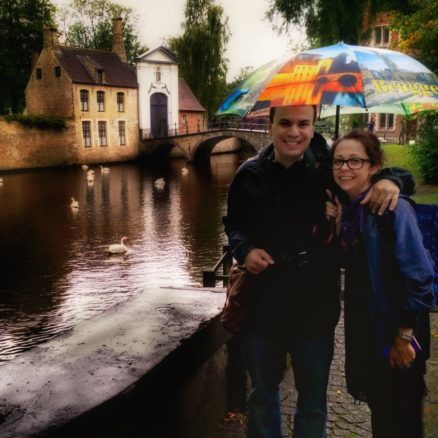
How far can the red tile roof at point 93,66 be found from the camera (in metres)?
33.4

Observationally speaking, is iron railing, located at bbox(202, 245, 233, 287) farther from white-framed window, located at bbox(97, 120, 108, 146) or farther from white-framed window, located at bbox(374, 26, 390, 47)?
white-framed window, located at bbox(374, 26, 390, 47)

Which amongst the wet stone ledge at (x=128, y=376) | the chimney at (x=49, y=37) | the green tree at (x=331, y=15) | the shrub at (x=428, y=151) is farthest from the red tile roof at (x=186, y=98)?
the wet stone ledge at (x=128, y=376)

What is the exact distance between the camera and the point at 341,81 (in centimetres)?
234

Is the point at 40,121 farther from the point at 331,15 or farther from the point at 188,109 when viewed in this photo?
the point at 331,15

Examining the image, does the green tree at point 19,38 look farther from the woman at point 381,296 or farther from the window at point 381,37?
the woman at point 381,296

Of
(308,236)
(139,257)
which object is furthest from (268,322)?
(139,257)

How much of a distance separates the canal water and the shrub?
6694 millimetres

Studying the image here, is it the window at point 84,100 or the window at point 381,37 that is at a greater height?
the window at point 381,37

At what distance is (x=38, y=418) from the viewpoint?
1502 mm

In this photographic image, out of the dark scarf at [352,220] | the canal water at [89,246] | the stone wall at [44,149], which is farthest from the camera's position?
the stone wall at [44,149]

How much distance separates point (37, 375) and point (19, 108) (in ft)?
149

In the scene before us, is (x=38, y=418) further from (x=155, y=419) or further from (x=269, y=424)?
(x=269, y=424)

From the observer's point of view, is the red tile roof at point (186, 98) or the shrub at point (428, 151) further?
the red tile roof at point (186, 98)

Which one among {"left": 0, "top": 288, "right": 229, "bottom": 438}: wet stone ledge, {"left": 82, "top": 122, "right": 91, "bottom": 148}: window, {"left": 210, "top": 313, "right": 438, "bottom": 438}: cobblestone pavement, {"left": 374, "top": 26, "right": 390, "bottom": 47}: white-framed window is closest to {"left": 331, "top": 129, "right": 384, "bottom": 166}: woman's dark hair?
{"left": 0, "top": 288, "right": 229, "bottom": 438}: wet stone ledge
